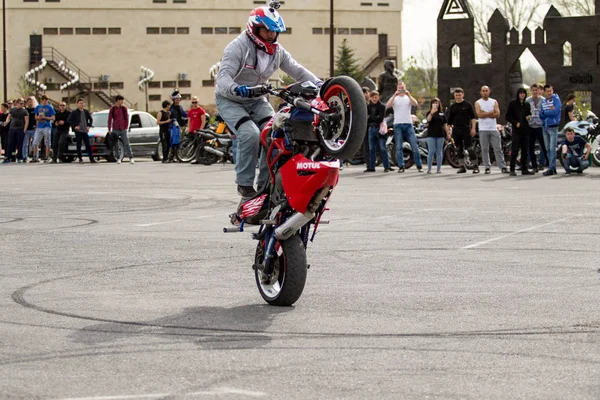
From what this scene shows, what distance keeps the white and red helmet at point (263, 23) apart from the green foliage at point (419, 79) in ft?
312

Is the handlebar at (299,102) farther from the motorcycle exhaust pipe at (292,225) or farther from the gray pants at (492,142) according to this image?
the gray pants at (492,142)

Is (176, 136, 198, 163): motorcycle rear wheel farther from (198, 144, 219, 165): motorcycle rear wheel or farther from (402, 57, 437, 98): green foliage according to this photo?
(402, 57, 437, 98): green foliage

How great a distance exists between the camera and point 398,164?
2522cm

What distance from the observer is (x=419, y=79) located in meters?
110

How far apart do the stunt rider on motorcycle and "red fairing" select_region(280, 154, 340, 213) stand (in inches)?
29.6

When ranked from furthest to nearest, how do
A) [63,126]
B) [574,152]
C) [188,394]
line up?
[63,126]
[574,152]
[188,394]

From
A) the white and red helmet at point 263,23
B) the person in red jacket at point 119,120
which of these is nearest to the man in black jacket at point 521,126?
the person in red jacket at point 119,120

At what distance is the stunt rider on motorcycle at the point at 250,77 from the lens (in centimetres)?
815

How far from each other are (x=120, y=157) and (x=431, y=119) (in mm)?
11498

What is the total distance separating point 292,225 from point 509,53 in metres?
37.9

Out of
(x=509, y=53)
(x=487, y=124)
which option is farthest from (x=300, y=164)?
(x=509, y=53)

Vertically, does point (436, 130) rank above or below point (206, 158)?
above

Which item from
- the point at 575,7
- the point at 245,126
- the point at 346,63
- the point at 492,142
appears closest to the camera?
the point at 245,126

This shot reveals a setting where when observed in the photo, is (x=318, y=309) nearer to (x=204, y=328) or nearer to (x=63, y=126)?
(x=204, y=328)
